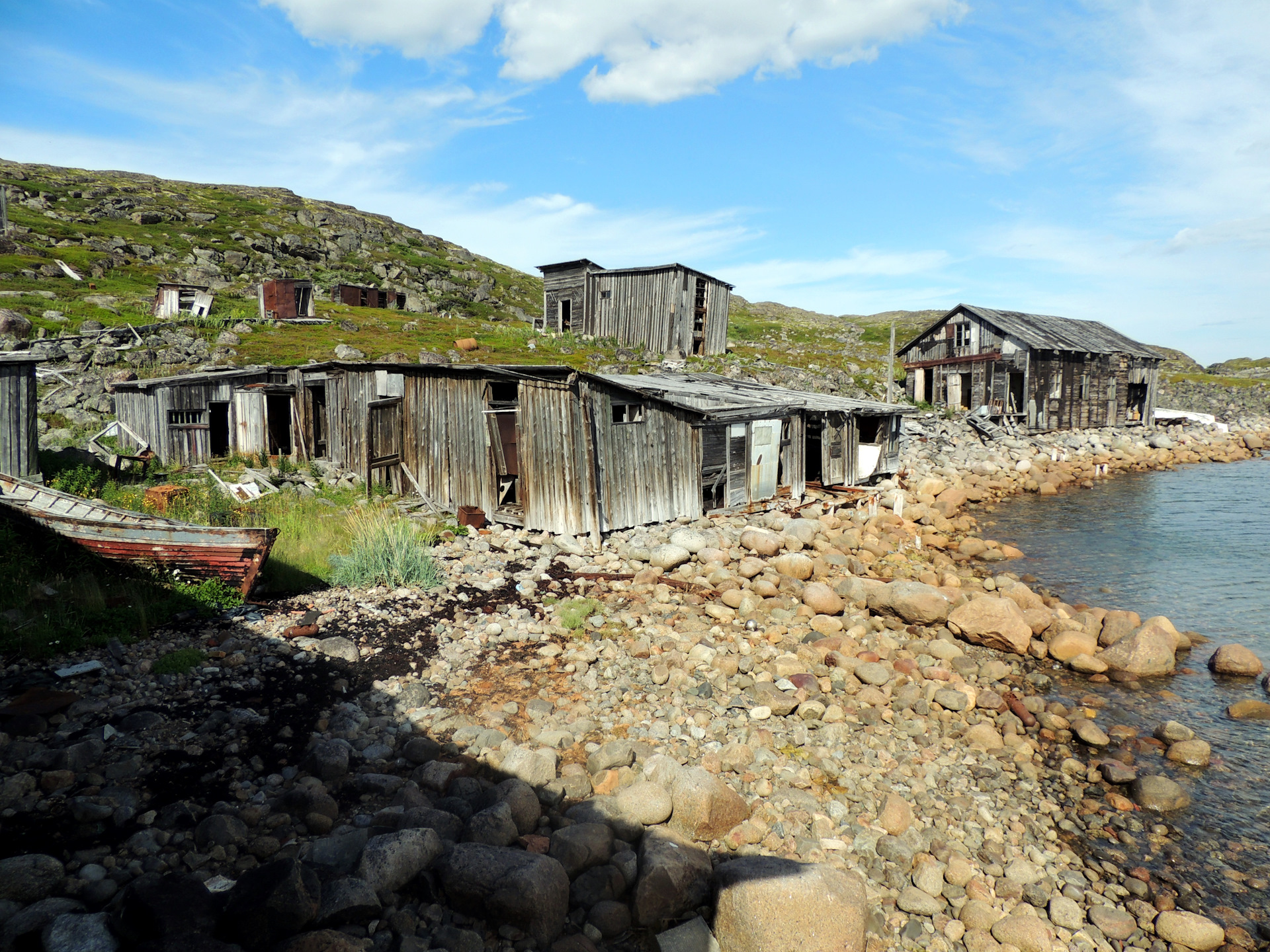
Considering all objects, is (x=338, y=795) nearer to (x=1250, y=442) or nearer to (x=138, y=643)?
(x=138, y=643)

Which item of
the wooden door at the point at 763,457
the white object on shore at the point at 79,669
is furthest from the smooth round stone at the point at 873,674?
the wooden door at the point at 763,457

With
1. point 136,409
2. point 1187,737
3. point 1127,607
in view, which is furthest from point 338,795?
point 136,409

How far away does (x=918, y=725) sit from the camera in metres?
8.60

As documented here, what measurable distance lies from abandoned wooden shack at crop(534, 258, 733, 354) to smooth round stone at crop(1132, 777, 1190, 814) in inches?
1301

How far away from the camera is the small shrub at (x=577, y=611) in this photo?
1067 cm

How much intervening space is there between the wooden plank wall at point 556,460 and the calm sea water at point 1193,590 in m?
9.45

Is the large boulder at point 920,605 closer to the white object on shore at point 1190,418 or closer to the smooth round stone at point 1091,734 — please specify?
the smooth round stone at point 1091,734

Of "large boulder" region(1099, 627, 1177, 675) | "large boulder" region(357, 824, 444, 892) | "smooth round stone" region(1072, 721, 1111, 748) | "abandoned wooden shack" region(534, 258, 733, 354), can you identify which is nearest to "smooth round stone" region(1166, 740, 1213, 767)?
"smooth round stone" region(1072, 721, 1111, 748)

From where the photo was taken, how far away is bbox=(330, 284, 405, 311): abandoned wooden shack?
54938 mm

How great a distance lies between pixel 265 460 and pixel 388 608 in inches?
485

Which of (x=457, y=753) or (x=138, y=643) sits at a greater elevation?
(x=138, y=643)

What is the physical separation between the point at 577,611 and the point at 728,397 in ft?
33.1

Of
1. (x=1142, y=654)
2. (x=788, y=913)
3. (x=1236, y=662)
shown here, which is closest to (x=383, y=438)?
(x=788, y=913)

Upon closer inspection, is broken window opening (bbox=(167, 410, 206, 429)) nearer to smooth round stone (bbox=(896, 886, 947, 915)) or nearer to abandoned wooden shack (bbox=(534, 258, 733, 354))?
smooth round stone (bbox=(896, 886, 947, 915))
